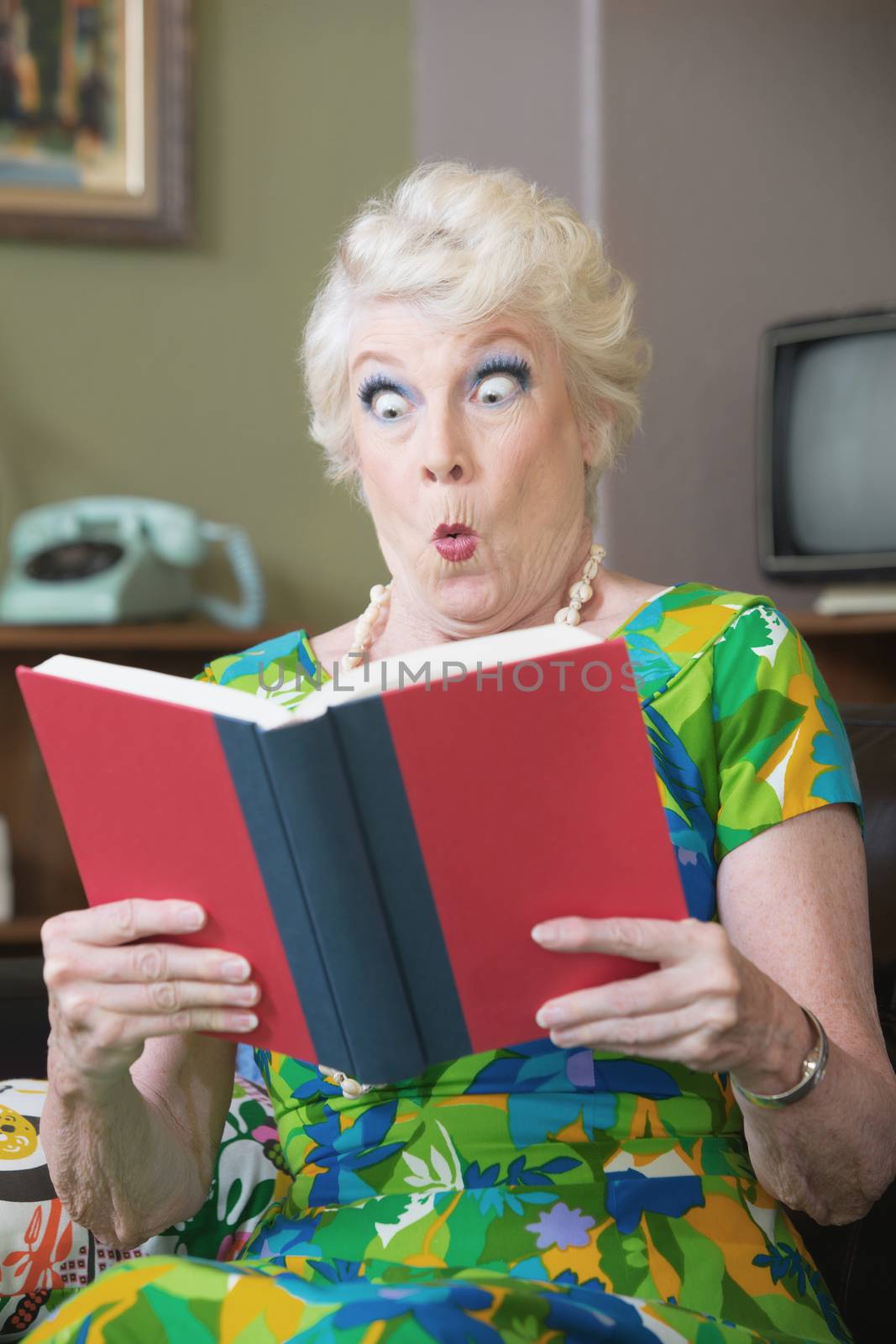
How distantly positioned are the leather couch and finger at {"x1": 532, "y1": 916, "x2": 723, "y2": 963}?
49 cm

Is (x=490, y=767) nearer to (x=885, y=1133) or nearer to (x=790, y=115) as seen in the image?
(x=885, y=1133)

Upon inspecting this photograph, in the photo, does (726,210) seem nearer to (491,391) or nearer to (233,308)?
(233,308)

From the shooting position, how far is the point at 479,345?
45.4 inches

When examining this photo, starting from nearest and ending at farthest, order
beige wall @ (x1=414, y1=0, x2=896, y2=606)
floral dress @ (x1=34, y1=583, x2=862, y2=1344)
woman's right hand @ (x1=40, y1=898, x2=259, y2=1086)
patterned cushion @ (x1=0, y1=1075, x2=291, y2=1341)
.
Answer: woman's right hand @ (x1=40, y1=898, x2=259, y2=1086), floral dress @ (x1=34, y1=583, x2=862, y2=1344), patterned cushion @ (x1=0, y1=1075, x2=291, y2=1341), beige wall @ (x1=414, y1=0, x2=896, y2=606)

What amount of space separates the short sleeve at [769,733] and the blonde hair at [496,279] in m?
0.28

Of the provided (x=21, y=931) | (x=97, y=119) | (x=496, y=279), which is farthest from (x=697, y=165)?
(x=21, y=931)

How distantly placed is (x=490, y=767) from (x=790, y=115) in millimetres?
2391

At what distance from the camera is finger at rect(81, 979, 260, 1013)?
0.81 metres

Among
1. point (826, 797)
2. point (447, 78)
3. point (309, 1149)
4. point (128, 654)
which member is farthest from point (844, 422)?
point (309, 1149)

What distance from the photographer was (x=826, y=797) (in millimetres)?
971

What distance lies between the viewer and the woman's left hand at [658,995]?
29.0 inches

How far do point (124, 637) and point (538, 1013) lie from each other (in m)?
1.75

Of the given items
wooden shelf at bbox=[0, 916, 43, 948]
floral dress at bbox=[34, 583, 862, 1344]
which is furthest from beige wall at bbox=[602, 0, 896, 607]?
floral dress at bbox=[34, 583, 862, 1344]

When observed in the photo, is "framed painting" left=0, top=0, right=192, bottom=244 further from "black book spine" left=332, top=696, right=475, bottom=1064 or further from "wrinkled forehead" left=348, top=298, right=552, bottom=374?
"black book spine" left=332, top=696, right=475, bottom=1064
